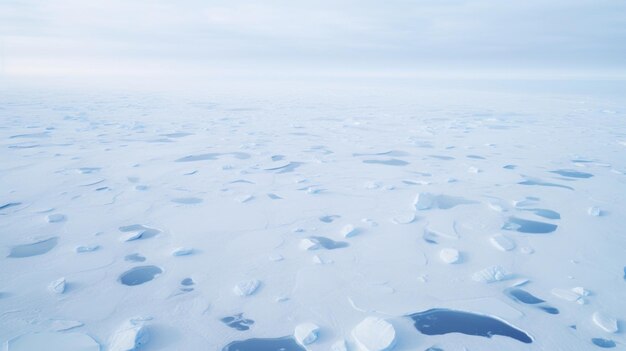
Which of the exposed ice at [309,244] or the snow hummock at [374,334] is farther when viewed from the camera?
the exposed ice at [309,244]

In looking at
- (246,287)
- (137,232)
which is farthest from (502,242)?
(137,232)

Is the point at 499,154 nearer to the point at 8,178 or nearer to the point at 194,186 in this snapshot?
the point at 194,186

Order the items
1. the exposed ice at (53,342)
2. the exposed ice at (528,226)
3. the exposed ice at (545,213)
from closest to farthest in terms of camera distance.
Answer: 1. the exposed ice at (53,342)
2. the exposed ice at (528,226)
3. the exposed ice at (545,213)

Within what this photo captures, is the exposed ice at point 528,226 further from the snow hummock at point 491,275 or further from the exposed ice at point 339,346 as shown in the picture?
the exposed ice at point 339,346

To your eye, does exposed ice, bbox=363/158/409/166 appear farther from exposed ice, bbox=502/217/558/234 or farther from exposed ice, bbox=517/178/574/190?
exposed ice, bbox=502/217/558/234

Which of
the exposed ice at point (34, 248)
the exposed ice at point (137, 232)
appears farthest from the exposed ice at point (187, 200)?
the exposed ice at point (34, 248)

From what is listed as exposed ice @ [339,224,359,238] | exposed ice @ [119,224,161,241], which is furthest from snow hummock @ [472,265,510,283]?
exposed ice @ [119,224,161,241]

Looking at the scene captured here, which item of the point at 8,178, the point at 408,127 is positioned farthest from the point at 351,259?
the point at 408,127
